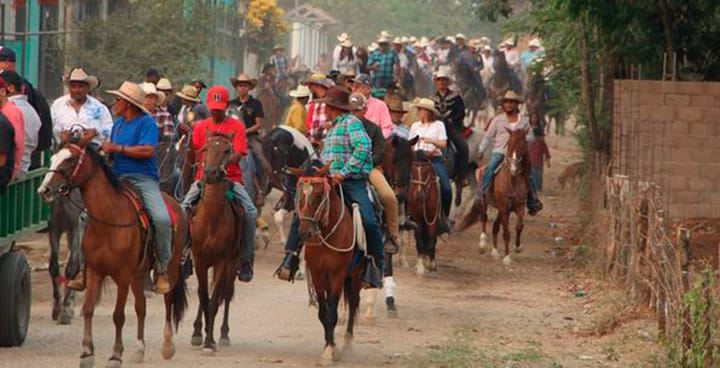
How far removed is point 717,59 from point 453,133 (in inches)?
155

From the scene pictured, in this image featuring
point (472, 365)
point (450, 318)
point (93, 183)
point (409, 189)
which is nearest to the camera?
point (93, 183)

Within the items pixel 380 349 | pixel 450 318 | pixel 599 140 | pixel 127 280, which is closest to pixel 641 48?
pixel 599 140

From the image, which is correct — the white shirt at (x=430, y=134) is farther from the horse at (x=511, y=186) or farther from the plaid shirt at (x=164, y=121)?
the plaid shirt at (x=164, y=121)

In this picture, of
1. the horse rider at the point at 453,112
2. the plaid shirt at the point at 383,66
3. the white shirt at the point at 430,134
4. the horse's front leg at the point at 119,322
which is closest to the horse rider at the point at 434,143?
the white shirt at the point at 430,134

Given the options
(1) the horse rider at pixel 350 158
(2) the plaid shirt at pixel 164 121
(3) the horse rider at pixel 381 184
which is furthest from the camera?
(2) the plaid shirt at pixel 164 121

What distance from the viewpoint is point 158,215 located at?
45.1ft

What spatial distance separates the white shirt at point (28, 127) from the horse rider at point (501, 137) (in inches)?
387

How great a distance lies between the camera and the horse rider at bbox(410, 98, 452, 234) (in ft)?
73.2

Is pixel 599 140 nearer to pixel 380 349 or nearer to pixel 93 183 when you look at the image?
pixel 380 349

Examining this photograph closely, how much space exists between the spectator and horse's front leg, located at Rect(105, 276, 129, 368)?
80.4 inches

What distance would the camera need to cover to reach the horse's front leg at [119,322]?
13.2 metres

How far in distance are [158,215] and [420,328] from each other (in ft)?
14.0

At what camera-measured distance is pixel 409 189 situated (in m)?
21.9

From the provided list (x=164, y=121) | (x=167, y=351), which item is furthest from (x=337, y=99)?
(x=164, y=121)
